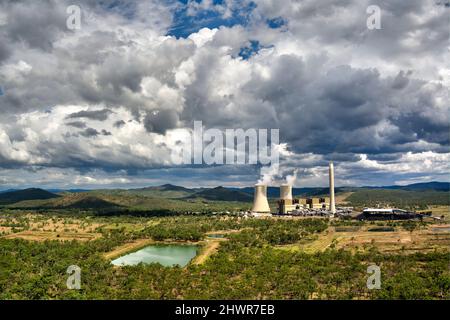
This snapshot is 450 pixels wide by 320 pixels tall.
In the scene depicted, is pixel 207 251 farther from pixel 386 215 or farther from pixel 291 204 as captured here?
pixel 291 204

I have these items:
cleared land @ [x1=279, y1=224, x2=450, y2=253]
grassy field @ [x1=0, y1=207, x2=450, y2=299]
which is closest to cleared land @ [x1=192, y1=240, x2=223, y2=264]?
grassy field @ [x1=0, y1=207, x2=450, y2=299]

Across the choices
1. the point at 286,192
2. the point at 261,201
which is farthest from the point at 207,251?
the point at 286,192

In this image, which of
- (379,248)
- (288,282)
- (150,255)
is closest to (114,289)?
(288,282)

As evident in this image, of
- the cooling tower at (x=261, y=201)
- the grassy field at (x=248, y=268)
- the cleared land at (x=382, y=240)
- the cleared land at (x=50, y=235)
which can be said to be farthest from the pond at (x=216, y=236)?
the cooling tower at (x=261, y=201)

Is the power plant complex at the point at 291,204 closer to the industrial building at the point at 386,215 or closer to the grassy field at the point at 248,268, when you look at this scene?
the industrial building at the point at 386,215
